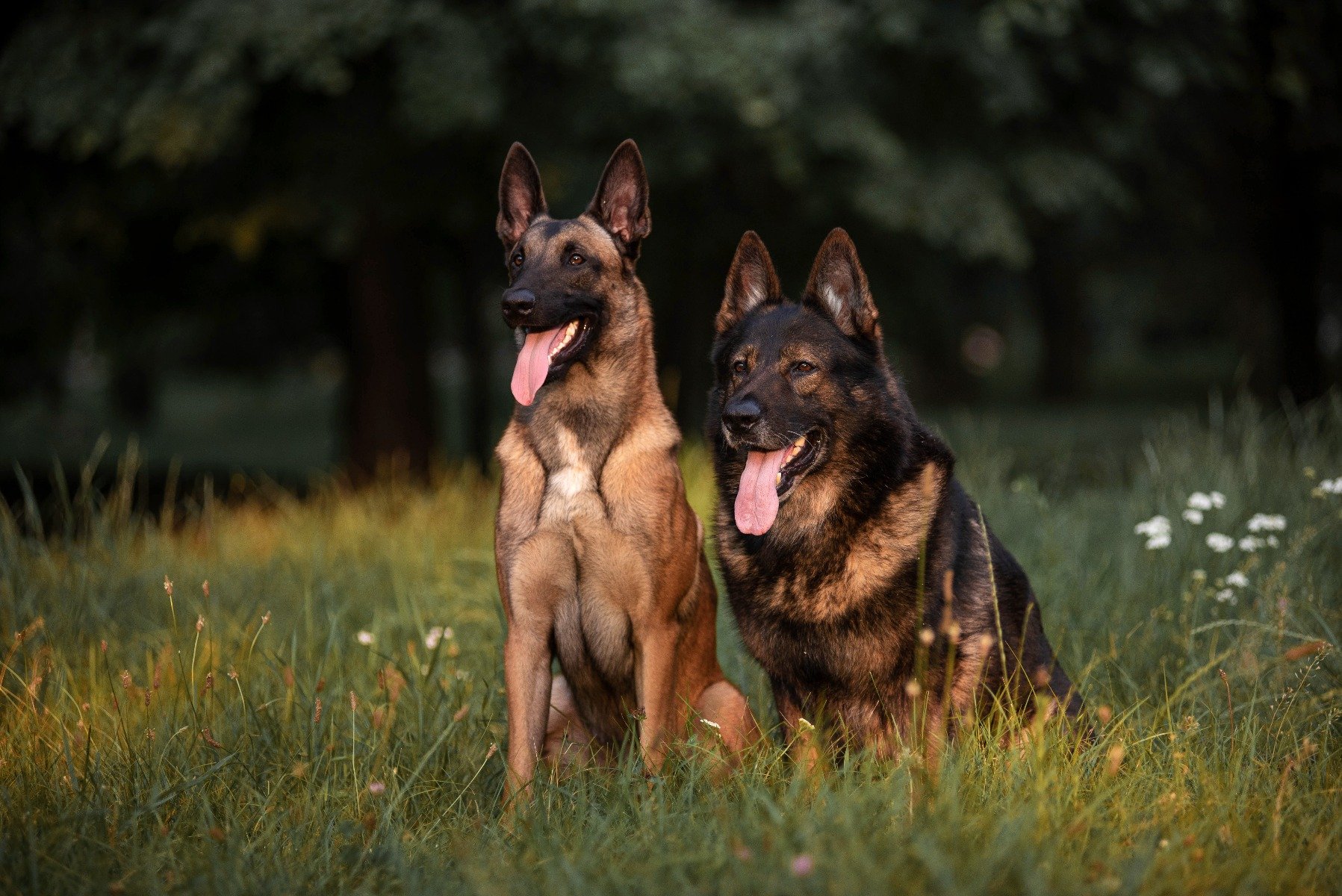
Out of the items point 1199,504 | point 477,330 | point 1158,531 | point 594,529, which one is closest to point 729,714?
point 594,529

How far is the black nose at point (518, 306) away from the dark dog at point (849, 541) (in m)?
0.70

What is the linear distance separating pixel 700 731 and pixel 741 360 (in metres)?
1.24

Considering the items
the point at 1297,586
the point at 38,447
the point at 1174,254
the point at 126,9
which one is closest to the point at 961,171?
the point at 1297,586

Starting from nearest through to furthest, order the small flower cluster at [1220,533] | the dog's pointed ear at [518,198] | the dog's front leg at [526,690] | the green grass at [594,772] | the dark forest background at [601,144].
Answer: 1. the green grass at [594,772]
2. the dog's front leg at [526,690]
3. the dog's pointed ear at [518,198]
4. the small flower cluster at [1220,533]
5. the dark forest background at [601,144]

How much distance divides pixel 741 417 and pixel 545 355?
0.81 meters

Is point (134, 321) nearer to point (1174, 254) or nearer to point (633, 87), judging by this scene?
point (633, 87)

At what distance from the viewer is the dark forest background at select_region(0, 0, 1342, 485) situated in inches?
328

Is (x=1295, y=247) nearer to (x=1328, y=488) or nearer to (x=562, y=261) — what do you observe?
(x=1328, y=488)

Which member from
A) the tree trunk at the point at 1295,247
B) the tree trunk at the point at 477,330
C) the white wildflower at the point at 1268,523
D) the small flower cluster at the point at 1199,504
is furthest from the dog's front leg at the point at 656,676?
the tree trunk at the point at 477,330

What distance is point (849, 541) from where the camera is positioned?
364cm

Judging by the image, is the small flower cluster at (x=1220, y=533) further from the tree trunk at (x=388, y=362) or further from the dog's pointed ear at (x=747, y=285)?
the tree trunk at (x=388, y=362)

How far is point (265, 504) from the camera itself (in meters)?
9.58

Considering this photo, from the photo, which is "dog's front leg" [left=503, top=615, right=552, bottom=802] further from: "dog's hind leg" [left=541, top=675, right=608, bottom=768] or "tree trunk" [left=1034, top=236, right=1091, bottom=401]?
"tree trunk" [left=1034, top=236, right=1091, bottom=401]

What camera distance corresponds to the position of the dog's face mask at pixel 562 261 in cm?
383
